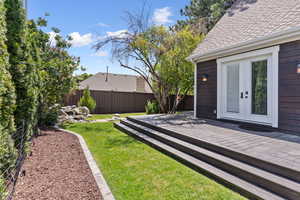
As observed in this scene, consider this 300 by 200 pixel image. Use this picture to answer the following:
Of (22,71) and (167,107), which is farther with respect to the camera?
(167,107)

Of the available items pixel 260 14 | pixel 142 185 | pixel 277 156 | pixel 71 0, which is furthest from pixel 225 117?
pixel 71 0

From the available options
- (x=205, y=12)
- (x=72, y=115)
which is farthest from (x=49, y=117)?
(x=205, y=12)

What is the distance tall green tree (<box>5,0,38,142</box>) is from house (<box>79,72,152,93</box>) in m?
17.7

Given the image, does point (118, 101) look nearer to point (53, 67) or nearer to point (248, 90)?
point (53, 67)

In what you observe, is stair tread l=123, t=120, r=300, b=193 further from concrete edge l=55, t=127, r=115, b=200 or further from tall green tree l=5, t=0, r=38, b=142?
tall green tree l=5, t=0, r=38, b=142

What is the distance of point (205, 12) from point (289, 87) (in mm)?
12193

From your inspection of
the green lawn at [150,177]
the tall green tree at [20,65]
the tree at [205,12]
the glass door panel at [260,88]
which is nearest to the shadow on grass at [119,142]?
the green lawn at [150,177]

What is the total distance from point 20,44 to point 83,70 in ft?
16.1

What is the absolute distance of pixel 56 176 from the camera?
2984 millimetres

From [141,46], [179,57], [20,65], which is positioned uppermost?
[141,46]

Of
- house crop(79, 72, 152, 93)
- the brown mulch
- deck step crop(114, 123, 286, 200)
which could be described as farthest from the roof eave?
house crop(79, 72, 152, 93)

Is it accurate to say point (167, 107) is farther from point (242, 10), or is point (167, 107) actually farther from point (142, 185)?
point (142, 185)

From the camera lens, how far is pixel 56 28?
739 cm

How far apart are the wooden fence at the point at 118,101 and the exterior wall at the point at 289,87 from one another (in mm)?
10566
